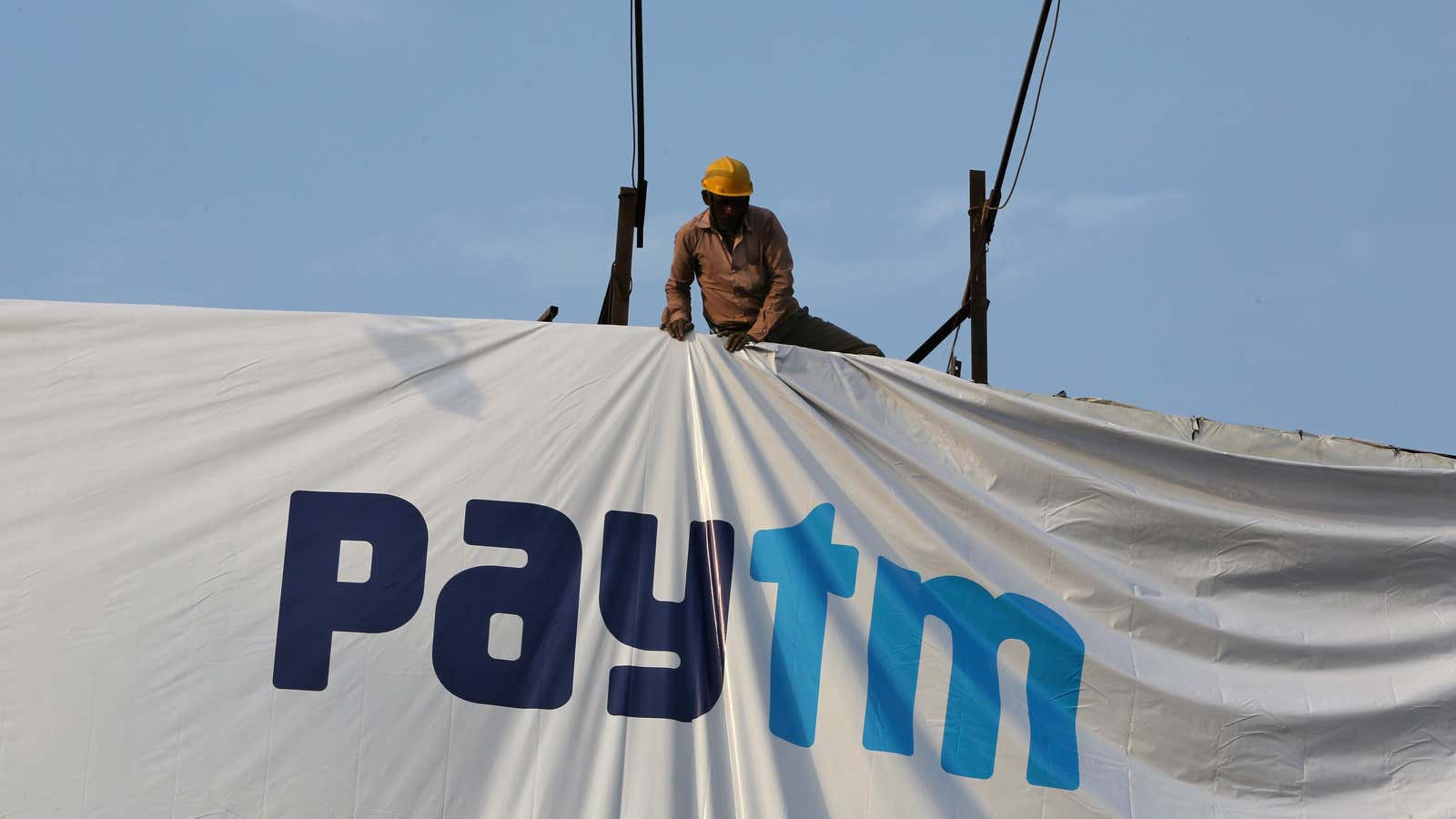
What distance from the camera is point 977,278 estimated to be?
7773mm

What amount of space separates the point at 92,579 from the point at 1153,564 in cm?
431

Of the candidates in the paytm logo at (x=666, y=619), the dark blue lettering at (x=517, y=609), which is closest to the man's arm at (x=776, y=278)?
the paytm logo at (x=666, y=619)

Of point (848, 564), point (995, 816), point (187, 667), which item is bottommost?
point (995, 816)

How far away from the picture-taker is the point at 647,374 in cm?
678

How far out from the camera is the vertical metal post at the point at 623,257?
7.47 meters

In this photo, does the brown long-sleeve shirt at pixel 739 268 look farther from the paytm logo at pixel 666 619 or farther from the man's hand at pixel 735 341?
the paytm logo at pixel 666 619

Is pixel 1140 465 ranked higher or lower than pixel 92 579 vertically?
higher

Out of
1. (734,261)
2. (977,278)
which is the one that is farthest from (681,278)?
(977,278)

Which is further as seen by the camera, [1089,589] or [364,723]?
[1089,589]

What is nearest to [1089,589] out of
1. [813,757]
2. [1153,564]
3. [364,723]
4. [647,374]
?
[1153,564]

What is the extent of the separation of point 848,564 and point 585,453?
1172 millimetres

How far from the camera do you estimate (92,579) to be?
6293 mm

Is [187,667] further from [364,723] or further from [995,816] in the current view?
[995,816]

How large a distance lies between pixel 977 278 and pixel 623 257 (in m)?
1.71
